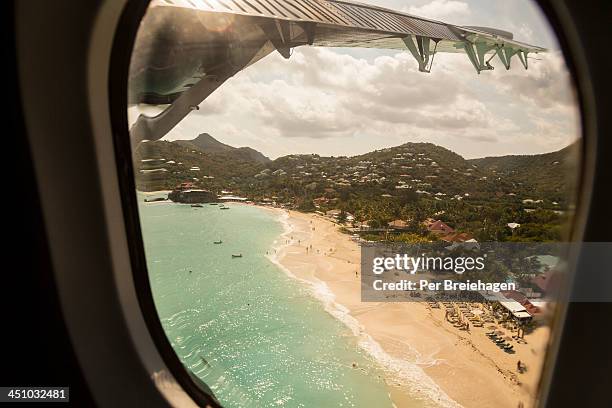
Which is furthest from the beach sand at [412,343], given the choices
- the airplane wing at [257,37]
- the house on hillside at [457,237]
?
the airplane wing at [257,37]

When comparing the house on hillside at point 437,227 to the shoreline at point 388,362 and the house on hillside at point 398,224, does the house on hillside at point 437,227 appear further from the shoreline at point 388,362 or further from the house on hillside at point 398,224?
the shoreline at point 388,362

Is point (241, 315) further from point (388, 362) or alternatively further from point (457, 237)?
point (457, 237)

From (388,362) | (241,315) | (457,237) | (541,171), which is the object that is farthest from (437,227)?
(241,315)

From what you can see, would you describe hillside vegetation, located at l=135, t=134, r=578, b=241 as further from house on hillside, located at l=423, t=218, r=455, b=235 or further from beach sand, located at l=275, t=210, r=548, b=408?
beach sand, located at l=275, t=210, r=548, b=408

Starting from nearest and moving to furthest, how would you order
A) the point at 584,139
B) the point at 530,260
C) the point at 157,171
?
the point at 584,139, the point at 530,260, the point at 157,171

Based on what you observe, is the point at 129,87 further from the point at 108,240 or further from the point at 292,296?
the point at 292,296

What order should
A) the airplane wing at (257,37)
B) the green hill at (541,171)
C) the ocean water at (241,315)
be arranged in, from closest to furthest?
the green hill at (541,171), the airplane wing at (257,37), the ocean water at (241,315)

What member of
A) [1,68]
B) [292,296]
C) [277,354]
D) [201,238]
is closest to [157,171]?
[201,238]
